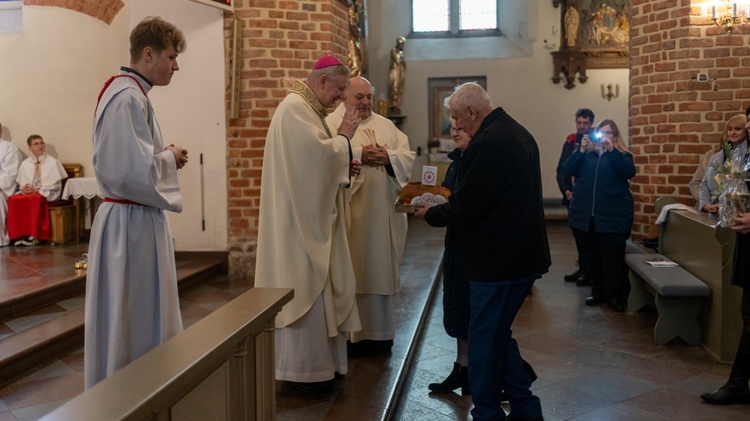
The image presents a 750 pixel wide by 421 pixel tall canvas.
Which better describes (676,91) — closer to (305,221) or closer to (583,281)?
(583,281)

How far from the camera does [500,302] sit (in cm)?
328

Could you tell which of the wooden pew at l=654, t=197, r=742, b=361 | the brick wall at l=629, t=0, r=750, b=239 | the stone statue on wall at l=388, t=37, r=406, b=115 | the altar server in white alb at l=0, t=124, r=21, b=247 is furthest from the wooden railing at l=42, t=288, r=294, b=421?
the stone statue on wall at l=388, t=37, r=406, b=115

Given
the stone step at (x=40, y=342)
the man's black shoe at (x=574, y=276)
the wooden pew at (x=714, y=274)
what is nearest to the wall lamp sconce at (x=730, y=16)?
the wooden pew at (x=714, y=274)

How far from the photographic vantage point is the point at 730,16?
280 inches

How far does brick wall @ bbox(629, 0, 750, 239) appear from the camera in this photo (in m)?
7.22

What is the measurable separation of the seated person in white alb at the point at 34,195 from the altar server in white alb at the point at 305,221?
6.45m

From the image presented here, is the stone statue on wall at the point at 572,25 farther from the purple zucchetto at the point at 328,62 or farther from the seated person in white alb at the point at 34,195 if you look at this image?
the purple zucchetto at the point at 328,62

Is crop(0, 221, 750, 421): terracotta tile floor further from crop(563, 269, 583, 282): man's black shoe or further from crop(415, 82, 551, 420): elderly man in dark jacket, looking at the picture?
crop(563, 269, 583, 282): man's black shoe

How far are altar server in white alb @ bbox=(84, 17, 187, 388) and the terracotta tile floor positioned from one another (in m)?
1.08

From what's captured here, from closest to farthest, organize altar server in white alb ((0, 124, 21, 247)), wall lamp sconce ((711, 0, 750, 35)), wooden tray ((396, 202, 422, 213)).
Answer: wooden tray ((396, 202, 422, 213))
wall lamp sconce ((711, 0, 750, 35))
altar server in white alb ((0, 124, 21, 247))

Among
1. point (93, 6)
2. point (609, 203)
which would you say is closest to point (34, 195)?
point (93, 6)

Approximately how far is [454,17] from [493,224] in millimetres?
→ 12939

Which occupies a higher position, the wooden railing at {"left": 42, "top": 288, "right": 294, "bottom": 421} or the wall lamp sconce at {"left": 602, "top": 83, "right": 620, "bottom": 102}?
the wall lamp sconce at {"left": 602, "top": 83, "right": 620, "bottom": 102}

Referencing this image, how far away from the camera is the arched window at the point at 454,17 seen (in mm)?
15359
